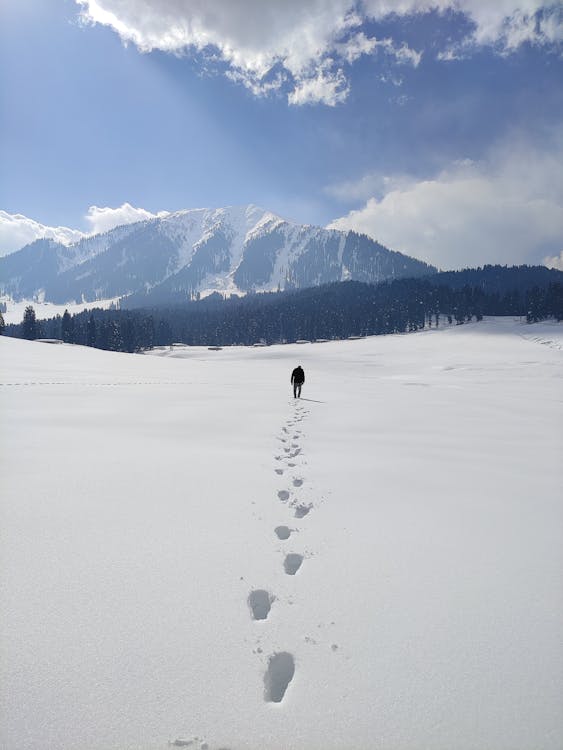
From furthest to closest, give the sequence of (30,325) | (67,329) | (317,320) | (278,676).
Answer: (317,320)
(67,329)
(30,325)
(278,676)

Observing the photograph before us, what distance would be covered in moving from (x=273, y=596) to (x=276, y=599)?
0.06m

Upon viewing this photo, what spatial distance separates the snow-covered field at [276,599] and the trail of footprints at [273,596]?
0.02 meters

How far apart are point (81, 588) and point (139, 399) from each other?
11365mm

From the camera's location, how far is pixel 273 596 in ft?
11.0

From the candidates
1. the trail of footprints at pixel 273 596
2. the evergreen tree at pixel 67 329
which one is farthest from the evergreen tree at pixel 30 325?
the trail of footprints at pixel 273 596

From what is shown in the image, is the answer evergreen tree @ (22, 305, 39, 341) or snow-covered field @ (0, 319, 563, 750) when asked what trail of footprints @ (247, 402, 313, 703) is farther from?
evergreen tree @ (22, 305, 39, 341)

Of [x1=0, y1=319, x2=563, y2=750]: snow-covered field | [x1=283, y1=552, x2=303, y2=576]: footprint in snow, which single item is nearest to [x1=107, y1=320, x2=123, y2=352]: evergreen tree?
[x1=0, y1=319, x2=563, y2=750]: snow-covered field

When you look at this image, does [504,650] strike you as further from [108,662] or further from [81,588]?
[81,588]

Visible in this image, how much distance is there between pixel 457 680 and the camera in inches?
99.0

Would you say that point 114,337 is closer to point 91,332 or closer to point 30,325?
point 91,332

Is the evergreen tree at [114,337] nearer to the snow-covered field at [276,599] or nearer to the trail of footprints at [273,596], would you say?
the snow-covered field at [276,599]

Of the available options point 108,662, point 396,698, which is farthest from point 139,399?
point 396,698

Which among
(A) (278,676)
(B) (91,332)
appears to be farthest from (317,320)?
(A) (278,676)

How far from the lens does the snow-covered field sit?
7.47 feet
